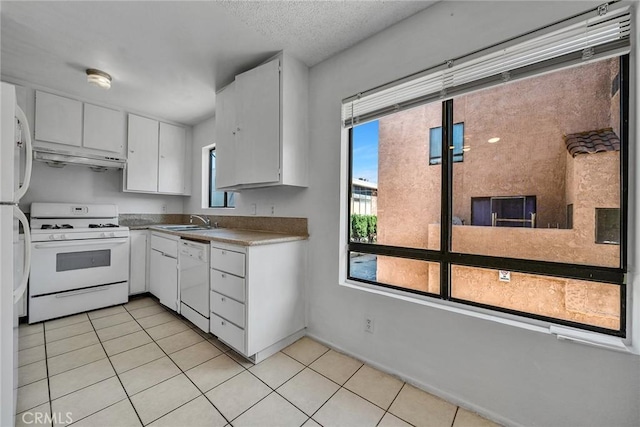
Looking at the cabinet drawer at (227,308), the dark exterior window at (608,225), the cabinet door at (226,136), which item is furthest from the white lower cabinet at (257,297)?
the dark exterior window at (608,225)

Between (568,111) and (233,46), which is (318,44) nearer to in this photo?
(233,46)

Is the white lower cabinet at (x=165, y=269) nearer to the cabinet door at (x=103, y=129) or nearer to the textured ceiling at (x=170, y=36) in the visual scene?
the cabinet door at (x=103, y=129)

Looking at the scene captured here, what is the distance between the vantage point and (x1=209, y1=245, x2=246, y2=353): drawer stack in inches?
73.4

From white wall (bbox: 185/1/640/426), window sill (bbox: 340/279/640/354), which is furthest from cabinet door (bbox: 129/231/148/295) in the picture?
window sill (bbox: 340/279/640/354)

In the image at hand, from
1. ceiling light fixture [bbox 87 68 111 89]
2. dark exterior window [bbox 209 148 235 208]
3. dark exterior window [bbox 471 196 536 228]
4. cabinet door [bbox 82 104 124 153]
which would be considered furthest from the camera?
dark exterior window [bbox 209 148 235 208]

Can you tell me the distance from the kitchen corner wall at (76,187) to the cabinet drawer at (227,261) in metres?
2.44

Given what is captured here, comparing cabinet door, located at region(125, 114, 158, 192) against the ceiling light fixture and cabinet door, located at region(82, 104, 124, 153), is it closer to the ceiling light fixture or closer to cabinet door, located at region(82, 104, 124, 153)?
cabinet door, located at region(82, 104, 124, 153)

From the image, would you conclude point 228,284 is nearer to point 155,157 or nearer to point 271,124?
point 271,124

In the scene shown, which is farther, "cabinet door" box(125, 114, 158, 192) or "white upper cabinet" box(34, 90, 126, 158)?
"cabinet door" box(125, 114, 158, 192)

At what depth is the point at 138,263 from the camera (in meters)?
3.21

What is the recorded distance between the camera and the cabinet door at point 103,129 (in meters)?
2.99

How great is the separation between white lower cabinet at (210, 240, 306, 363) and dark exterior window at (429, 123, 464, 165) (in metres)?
1.32

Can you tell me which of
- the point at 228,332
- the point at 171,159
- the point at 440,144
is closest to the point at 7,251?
the point at 228,332

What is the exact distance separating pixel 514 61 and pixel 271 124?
1709 millimetres
